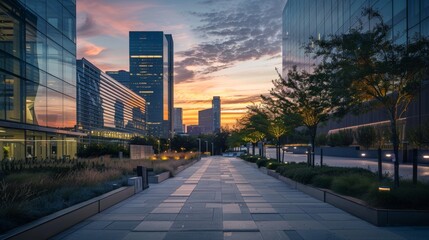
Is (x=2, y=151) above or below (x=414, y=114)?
below

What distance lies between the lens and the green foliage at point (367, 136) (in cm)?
4622

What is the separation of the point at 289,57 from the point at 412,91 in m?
65.2

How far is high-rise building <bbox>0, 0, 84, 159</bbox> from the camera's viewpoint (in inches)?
1082

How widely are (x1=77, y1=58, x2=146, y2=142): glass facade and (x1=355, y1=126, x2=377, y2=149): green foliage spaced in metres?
57.3

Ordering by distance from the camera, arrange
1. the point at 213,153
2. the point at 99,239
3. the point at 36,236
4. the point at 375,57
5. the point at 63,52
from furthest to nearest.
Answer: the point at 213,153 → the point at 63,52 → the point at 375,57 → the point at 99,239 → the point at 36,236

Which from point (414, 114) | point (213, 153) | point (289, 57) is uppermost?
point (289, 57)

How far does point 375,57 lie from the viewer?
1335 centimetres

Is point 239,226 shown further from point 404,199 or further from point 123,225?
point 404,199

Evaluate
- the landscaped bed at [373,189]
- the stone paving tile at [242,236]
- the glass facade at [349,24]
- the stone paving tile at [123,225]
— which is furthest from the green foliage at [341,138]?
the stone paving tile at [242,236]

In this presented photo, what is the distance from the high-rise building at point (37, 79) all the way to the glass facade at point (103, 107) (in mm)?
52535

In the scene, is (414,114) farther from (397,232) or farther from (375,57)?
(397,232)

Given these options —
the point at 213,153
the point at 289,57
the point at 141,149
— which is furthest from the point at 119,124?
the point at 141,149

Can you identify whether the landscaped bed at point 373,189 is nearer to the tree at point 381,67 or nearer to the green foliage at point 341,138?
the tree at point 381,67

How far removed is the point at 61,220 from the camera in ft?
30.9
